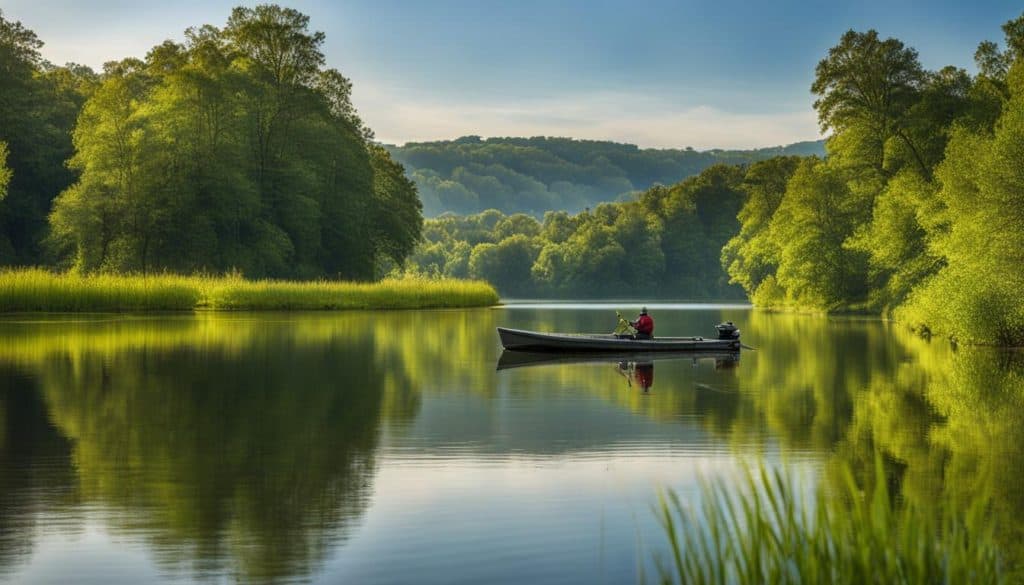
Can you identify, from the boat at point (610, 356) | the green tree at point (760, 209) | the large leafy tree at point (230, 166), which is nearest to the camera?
the boat at point (610, 356)

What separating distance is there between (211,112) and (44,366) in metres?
46.9

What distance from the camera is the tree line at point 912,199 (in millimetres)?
30719

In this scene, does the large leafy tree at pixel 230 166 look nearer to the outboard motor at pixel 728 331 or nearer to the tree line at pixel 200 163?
the tree line at pixel 200 163

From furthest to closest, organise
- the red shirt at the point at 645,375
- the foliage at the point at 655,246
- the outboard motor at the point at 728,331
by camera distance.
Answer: the foliage at the point at 655,246
the outboard motor at the point at 728,331
the red shirt at the point at 645,375

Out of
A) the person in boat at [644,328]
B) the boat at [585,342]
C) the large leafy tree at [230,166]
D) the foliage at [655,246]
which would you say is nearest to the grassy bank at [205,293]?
the large leafy tree at [230,166]

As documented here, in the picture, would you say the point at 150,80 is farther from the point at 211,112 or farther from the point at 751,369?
the point at 751,369

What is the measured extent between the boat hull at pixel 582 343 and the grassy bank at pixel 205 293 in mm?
25272

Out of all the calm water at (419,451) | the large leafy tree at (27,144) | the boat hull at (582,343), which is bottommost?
the calm water at (419,451)

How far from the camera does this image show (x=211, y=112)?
Result: 2709 inches

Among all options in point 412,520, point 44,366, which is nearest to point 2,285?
point 44,366

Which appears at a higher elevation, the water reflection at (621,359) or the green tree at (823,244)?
the green tree at (823,244)

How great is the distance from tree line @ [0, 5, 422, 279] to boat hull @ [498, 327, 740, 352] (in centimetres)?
3622

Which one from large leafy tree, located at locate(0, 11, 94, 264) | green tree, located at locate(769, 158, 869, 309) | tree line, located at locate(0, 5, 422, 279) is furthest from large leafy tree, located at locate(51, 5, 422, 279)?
green tree, located at locate(769, 158, 869, 309)

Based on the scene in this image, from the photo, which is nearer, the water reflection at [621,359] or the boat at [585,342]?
the water reflection at [621,359]
